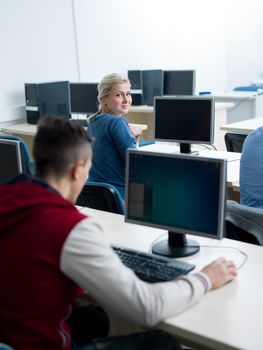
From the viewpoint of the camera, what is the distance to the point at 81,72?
5.93 metres

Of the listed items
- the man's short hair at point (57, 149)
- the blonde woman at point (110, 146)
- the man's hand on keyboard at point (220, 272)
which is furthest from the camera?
the blonde woman at point (110, 146)

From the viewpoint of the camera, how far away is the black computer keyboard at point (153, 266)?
167 centimetres

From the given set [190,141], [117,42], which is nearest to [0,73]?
[117,42]

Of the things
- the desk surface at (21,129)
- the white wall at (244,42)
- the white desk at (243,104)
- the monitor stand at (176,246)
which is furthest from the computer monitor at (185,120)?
the white wall at (244,42)

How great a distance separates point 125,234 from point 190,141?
155cm

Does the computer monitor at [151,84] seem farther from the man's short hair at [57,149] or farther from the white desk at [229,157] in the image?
the man's short hair at [57,149]

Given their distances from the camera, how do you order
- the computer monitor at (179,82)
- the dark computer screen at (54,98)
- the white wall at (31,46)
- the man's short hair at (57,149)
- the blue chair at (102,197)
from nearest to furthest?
the man's short hair at (57,149)
the blue chair at (102,197)
the white wall at (31,46)
the dark computer screen at (54,98)
the computer monitor at (179,82)

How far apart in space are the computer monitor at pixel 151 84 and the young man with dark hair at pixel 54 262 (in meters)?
4.71

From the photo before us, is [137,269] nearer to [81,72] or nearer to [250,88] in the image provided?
[81,72]

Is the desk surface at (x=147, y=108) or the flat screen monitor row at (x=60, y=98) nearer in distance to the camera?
the flat screen monitor row at (x=60, y=98)

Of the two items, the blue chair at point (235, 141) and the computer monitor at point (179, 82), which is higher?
the computer monitor at point (179, 82)

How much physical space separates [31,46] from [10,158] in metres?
3.17

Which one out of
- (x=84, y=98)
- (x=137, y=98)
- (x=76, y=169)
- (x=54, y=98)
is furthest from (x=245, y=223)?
(x=137, y=98)

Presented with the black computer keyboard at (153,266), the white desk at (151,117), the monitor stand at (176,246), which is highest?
the black computer keyboard at (153,266)
